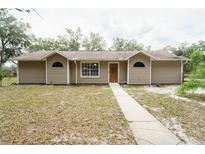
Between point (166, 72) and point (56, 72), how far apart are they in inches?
347

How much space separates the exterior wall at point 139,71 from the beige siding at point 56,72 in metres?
5.14

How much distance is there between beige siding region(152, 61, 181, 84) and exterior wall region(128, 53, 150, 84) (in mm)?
885

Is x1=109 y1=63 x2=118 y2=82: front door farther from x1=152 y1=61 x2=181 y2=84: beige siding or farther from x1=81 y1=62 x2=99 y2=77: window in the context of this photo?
x1=152 y1=61 x2=181 y2=84: beige siding

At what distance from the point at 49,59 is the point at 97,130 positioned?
473 inches

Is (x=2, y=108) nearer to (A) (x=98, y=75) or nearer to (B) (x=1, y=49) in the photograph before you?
(A) (x=98, y=75)

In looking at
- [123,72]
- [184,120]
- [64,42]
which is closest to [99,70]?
[123,72]

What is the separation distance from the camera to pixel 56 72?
1573 cm

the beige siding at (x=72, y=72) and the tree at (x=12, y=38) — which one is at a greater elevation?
the tree at (x=12, y=38)

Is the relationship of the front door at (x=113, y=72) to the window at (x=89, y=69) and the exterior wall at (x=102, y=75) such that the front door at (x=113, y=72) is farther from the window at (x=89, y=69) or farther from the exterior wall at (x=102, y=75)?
the window at (x=89, y=69)

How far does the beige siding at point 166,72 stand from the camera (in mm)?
16250

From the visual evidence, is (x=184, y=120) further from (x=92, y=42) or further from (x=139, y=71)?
(x=92, y=42)

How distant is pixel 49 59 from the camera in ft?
51.2

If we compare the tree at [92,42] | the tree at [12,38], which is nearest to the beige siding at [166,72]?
the tree at [12,38]

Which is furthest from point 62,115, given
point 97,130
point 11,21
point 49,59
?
point 11,21
